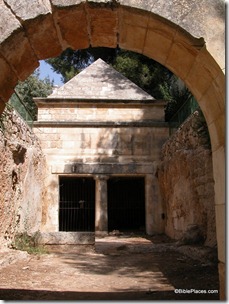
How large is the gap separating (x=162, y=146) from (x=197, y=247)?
599 centimetres

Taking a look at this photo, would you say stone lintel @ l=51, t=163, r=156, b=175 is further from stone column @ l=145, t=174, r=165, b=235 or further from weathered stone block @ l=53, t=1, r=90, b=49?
weathered stone block @ l=53, t=1, r=90, b=49

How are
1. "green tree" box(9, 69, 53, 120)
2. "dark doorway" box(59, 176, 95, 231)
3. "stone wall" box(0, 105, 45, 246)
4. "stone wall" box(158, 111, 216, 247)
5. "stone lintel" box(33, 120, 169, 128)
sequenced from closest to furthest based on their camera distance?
"stone wall" box(158, 111, 216, 247) → "stone wall" box(0, 105, 45, 246) → "stone lintel" box(33, 120, 169, 128) → "dark doorway" box(59, 176, 95, 231) → "green tree" box(9, 69, 53, 120)

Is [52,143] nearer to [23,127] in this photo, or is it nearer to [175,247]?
[23,127]

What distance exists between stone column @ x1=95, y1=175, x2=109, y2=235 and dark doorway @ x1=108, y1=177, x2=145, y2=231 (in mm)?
2807

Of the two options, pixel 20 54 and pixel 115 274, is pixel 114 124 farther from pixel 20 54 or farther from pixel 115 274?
pixel 20 54

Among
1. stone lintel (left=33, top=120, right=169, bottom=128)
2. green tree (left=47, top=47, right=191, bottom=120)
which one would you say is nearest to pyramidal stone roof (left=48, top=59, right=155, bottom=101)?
stone lintel (left=33, top=120, right=169, bottom=128)

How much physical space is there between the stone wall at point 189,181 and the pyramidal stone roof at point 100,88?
319 centimetres

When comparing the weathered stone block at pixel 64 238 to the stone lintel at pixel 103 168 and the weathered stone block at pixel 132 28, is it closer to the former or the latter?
the stone lintel at pixel 103 168

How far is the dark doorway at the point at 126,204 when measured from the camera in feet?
49.1

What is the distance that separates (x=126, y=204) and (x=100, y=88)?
5.09 m

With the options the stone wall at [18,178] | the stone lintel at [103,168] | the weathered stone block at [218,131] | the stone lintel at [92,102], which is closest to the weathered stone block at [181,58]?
the weathered stone block at [218,131]

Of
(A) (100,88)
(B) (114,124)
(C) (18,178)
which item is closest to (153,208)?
(B) (114,124)

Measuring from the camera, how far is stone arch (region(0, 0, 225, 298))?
2.96 meters

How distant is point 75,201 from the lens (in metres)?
13.9
